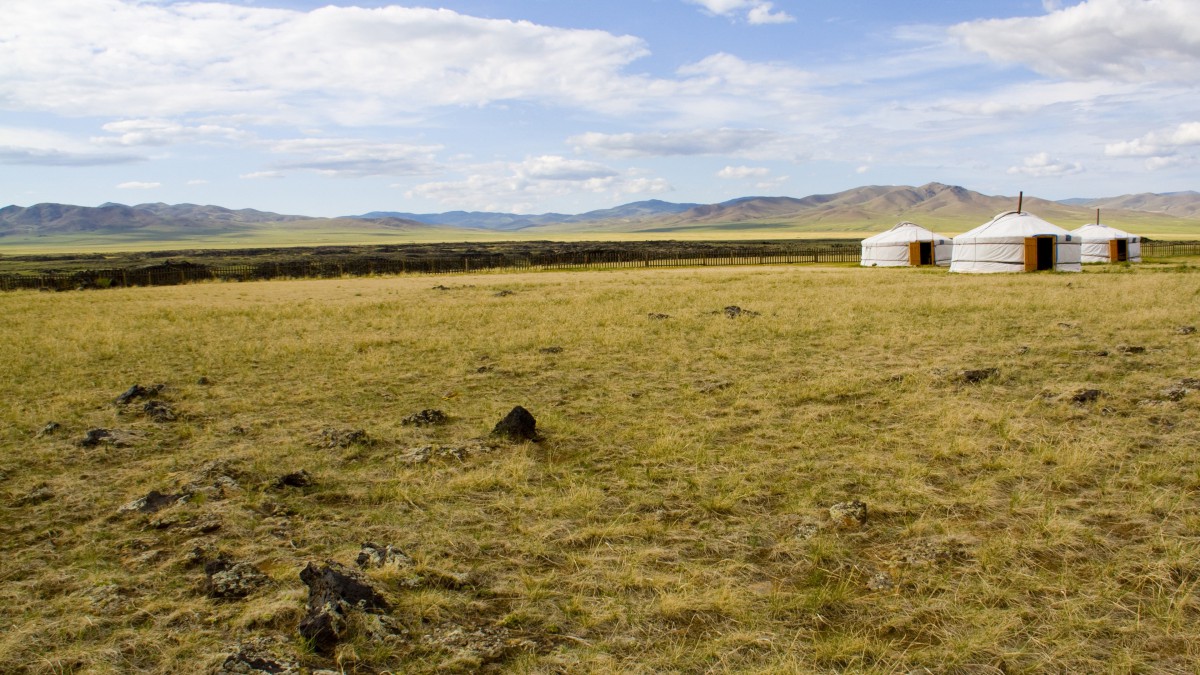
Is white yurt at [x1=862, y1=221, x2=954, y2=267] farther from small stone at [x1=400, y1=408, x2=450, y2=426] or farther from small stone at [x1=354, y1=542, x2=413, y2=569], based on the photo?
small stone at [x1=354, y1=542, x2=413, y2=569]

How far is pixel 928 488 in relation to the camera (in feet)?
18.6

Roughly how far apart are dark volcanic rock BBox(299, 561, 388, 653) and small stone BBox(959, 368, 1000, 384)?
311 inches

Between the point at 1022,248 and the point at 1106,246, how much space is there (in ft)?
36.2

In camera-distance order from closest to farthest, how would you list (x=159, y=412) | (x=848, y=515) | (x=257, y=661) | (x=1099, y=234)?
1. (x=257, y=661)
2. (x=848, y=515)
3. (x=159, y=412)
4. (x=1099, y=234)

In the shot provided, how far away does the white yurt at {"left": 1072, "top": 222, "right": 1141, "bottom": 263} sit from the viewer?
38.3 m

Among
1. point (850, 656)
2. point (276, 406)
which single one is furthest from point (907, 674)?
point (276, 406)

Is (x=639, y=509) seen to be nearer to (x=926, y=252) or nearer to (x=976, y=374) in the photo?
(x=976, y=374)

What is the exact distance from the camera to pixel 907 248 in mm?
40719

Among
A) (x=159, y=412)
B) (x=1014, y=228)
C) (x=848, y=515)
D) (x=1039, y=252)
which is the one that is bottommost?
(x=848, y=515)

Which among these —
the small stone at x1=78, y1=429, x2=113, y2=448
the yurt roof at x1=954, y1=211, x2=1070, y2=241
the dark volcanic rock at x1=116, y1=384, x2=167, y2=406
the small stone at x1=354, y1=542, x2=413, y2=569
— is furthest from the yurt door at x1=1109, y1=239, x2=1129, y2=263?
the small stone at x1=78, y1=429, x2=113, y2=448

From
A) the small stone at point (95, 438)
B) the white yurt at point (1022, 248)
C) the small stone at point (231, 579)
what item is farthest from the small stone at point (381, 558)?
the white yurt at point (1022, 248)

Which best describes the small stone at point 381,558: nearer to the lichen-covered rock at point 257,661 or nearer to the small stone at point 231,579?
the small stone at point 231,579

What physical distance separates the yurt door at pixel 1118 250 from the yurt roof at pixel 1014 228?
822cm

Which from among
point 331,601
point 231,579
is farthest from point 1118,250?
point 231,579
